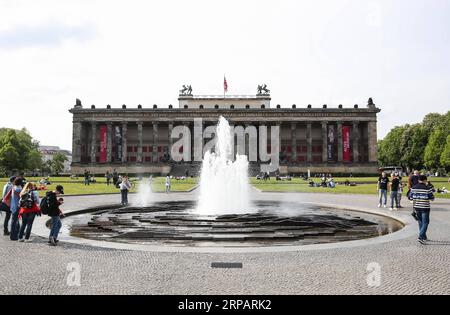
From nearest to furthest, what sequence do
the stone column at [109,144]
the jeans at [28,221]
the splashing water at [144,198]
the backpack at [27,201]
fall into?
the backpack at [27,201] < the jeans at [28,221] < the splashing water at [144,198] < the stone column at [109,144]

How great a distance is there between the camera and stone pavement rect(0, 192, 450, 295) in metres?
8.34

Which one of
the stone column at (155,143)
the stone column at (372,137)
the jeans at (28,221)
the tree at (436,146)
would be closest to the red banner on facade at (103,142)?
the stone column at (155,143)

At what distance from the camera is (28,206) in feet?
44.5

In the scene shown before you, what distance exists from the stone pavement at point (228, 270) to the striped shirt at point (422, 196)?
4.17 feet

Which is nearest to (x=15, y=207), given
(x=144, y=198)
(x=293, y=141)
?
(x=144, y=198)

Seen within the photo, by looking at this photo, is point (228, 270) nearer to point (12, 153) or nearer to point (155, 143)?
point (155, 143)

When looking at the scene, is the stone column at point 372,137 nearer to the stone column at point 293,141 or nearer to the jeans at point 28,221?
the stone column at point 293,141

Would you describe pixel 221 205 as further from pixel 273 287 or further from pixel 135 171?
pixel 135 171

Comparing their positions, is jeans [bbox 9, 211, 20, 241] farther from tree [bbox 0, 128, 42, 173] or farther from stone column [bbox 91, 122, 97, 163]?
stone column [bbox 91, 122, 97, 163]

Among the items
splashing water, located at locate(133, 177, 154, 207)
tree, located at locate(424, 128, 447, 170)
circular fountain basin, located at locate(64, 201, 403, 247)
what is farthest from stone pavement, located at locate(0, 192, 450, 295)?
tree, located at locate(424, 128, 447, 170)

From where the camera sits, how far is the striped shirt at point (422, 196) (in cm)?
1356

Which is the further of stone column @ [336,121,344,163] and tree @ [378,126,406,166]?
tree @ [378,126,406,166]

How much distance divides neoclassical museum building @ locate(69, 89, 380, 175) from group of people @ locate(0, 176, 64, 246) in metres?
86.0

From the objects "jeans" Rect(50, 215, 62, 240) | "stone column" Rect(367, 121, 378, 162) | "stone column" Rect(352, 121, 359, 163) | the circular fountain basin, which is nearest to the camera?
"jeans" Rect(50, 215, 62, 240)
